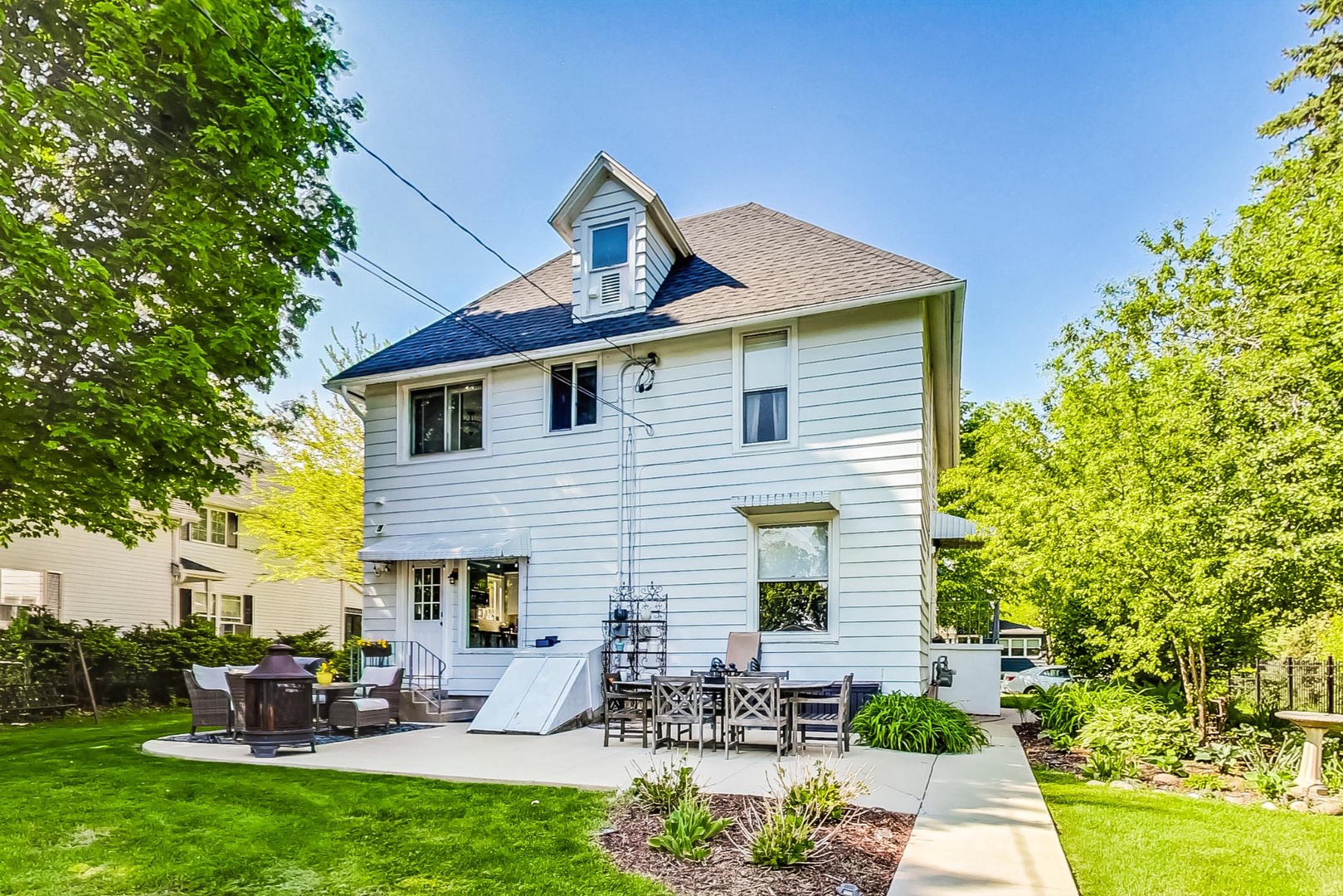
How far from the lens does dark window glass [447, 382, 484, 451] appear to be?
42.7 feet

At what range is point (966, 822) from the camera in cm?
548

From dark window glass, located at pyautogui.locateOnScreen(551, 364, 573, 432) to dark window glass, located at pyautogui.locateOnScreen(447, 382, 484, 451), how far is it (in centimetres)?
122

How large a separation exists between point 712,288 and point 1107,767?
759cm

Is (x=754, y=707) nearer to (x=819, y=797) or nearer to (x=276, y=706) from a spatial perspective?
(x=819, y=797)

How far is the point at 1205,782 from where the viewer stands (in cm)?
734

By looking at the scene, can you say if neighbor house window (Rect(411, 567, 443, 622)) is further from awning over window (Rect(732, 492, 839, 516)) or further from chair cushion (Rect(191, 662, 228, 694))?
awning over window (Rect(732, 492, 839, 516))

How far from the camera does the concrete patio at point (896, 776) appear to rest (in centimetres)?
450

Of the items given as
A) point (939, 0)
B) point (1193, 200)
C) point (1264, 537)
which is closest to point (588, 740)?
point (1264, 537)

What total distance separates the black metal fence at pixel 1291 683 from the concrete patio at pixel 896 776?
12.6 ft

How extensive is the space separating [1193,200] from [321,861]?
15.6m

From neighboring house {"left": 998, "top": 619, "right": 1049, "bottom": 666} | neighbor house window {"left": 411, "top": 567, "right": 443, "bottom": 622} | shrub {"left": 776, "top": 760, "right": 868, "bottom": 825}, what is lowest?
neighboring house {"left": 998, "top": 619, "right": 1049, "bottom": 666}

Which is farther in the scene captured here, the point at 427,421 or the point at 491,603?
the point at 427,421

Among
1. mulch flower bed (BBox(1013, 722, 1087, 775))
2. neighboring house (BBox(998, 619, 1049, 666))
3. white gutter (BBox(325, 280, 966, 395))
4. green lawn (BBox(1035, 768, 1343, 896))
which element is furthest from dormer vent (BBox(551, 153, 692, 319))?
neighboring house (BBox(998, 619, 1049, 666))

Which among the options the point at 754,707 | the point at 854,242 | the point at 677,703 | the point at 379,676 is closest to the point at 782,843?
the point at 754,707
